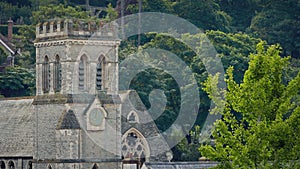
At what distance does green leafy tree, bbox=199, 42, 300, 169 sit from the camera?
54.5m

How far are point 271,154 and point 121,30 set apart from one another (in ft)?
184

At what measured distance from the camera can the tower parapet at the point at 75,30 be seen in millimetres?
74562

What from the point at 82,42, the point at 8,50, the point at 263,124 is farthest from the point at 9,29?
the point at 263,124

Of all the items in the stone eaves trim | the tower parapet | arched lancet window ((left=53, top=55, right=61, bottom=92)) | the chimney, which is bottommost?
arched lancet window ((left=53, top=55, right=61, bottom=92))

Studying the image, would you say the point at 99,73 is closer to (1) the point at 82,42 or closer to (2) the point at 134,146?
(1) the point at 82,42

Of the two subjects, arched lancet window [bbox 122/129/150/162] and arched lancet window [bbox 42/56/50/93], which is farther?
arched lancet window [bbox 122/129/150/162]

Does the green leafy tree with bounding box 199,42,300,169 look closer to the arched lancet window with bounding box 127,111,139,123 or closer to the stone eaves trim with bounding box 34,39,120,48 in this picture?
the stone eaves trim with bounding box 34,39,120,48

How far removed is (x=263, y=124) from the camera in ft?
178

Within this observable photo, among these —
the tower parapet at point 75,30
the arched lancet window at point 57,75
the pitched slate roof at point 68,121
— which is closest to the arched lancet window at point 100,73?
the tower parapet at point 75,30

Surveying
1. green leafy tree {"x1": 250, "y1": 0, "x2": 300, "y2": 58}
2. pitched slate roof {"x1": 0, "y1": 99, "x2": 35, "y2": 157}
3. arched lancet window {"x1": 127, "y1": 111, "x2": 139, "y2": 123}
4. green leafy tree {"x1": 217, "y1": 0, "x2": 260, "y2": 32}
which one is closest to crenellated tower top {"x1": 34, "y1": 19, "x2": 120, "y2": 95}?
pitched slate roof {"x1": 0, "y1": 99, "x2": 35, "y2": 157}

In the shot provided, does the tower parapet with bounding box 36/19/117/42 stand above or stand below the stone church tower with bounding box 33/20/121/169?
above

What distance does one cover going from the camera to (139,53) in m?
102

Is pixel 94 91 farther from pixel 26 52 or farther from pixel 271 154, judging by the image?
→ pixel 26 52

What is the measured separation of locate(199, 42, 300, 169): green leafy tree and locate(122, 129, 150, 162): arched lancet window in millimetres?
23885
